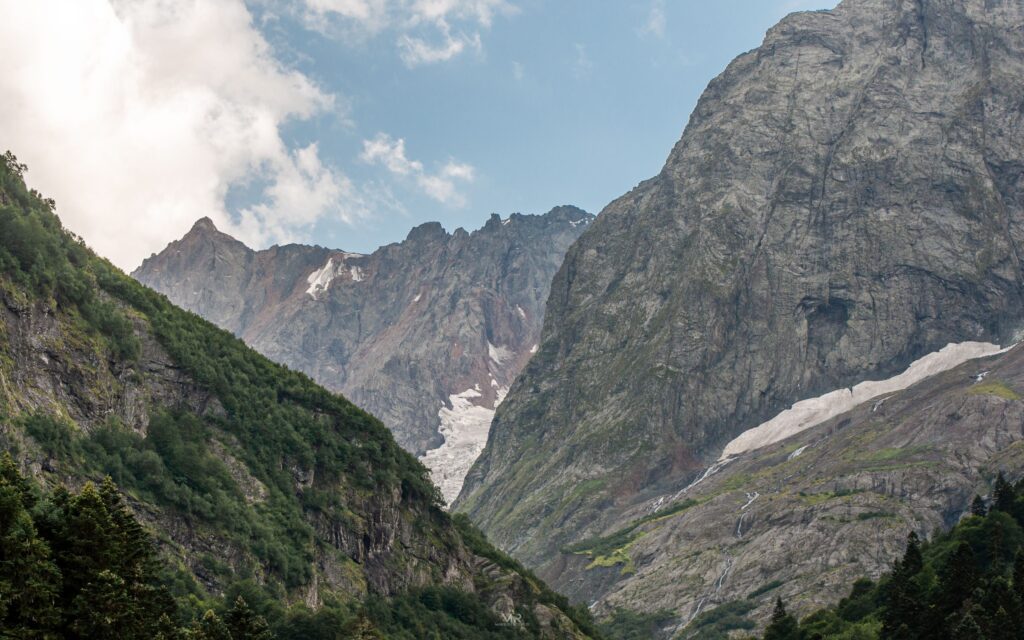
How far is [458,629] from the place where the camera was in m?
142

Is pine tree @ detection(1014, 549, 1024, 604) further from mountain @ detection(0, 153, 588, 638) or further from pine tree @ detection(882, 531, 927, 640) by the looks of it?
mountain @ detection(0, 153, 588, 638)

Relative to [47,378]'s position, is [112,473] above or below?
below

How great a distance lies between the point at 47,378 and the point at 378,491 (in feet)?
184

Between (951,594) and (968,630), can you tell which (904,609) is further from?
(968,630)

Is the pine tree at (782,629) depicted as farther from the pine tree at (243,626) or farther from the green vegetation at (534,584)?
the pine tree at (243,626)

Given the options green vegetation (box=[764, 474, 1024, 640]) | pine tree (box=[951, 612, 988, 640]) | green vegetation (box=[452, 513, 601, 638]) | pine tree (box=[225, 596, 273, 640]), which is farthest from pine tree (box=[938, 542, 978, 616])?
green vegetation (box=[452, 513, 601, 638])

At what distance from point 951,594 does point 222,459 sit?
3444 inches

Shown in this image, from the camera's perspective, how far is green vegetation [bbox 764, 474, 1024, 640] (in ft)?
308

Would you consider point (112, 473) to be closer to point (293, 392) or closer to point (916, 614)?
point (293, 392)

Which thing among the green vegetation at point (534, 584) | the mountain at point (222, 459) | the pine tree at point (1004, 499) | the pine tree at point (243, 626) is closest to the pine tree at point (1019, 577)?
the pine tree at point (1004, 499)

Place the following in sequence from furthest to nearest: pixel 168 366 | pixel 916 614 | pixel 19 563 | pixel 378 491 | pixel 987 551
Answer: pixel 378 491
pixel 168 366
pixel 987 551
pixel 916 614
pixel 19 563

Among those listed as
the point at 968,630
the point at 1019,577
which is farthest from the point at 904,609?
the point at 968,630

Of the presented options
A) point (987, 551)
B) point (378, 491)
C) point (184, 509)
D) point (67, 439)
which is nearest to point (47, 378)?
point (67, 439)

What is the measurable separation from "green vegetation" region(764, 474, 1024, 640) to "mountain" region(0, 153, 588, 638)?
43222 mm
